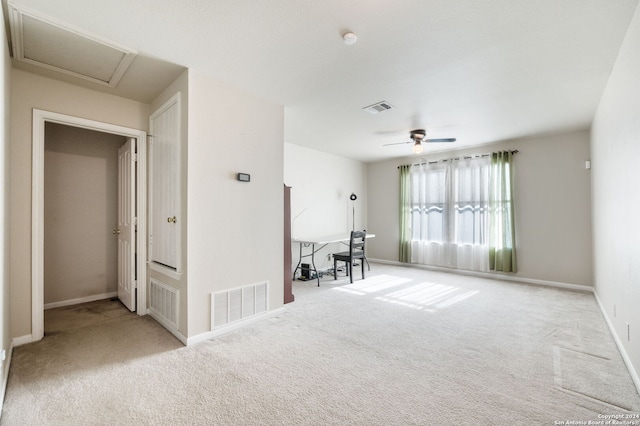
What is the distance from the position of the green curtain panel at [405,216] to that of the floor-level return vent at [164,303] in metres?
5.02

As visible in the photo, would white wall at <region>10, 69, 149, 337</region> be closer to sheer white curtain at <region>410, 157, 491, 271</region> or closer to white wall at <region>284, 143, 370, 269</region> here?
white wall at <region>284, 143, 370, 269</region>

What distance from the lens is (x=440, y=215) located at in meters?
6.12

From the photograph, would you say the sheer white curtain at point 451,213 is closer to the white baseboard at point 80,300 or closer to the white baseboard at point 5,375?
the white baseboard at point 80,300

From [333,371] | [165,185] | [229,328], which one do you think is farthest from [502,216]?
[165,185]

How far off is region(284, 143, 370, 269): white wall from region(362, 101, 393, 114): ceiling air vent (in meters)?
2.19

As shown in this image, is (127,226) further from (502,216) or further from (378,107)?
(502,216)

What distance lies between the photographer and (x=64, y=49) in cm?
240

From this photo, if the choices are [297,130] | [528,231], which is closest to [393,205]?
[528,231]

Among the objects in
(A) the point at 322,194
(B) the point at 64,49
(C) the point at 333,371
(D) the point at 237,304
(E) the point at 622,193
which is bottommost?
(C) the point at 333,371

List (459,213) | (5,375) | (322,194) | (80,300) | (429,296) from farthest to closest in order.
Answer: (322,194), (459,213), (429,296), (80,300), (5,375)

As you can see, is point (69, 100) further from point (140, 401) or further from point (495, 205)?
point (495, 205)

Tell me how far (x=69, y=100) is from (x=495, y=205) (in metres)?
6.35

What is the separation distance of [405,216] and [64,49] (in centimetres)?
602

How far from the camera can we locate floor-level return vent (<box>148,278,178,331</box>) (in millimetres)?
2893
